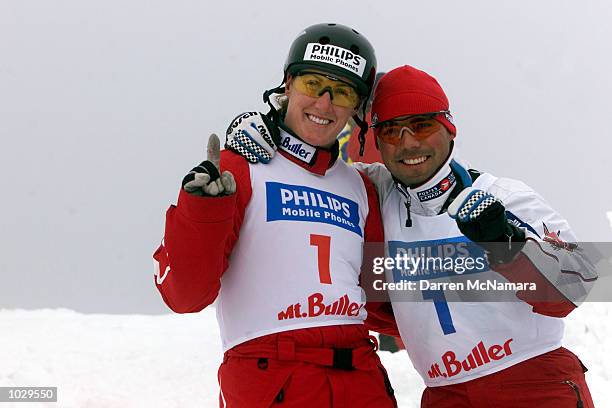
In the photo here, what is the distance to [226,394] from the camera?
2527 mm

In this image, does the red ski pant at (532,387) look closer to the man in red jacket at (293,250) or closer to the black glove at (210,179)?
the man in red jacket at (293,250)

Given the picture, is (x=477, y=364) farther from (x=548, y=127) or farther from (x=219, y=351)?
(x=548, y=127)

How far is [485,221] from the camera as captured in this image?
2.24 meters

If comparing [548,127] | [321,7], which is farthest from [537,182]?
[321,7]

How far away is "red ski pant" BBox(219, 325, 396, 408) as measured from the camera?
236 cm

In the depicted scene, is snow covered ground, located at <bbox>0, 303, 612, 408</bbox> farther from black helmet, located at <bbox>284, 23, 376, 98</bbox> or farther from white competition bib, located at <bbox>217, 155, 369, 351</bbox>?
black helmet, located at <bbox>284, 23, 376, 98</bbox>

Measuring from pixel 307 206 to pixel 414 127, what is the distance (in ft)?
2.26

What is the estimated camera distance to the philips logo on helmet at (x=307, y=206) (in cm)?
258

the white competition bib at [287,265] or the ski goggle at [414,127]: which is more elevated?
the ski goggle at [414,127]

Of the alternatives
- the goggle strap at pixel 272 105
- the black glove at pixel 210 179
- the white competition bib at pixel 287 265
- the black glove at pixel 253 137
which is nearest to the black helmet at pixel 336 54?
the goggle strap at pixel 272 105

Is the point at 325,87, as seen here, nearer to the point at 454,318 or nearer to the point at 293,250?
the point at 293,250

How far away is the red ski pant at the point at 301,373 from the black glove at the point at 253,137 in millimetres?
794

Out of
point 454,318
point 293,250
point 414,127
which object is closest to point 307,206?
point 293,250

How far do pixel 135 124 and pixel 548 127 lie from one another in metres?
11.4
